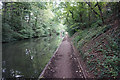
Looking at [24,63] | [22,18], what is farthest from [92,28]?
[22,18]

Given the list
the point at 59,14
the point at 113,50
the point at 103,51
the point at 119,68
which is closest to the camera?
the point at 119,68

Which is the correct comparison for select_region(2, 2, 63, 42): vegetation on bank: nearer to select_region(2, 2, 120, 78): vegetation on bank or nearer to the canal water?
select_region(2, 2, 120, 78): vegetation on bank

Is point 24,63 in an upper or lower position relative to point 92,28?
lower

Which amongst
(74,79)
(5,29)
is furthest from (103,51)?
(5,29)

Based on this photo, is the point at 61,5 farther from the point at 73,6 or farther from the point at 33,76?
the point at 33,76

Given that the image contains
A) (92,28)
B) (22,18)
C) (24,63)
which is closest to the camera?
(24,63)

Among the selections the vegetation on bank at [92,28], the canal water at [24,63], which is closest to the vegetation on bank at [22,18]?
the vegetation on bank at [92,28]

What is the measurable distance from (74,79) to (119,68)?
2127 millimetres

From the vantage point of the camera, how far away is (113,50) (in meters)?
3.77

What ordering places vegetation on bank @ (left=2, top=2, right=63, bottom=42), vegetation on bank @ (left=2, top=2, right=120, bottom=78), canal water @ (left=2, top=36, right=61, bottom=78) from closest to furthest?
1. vegetation on bank @ (left=2, top=2, right=120, bottom=78)
2. canal water @ (left=2, top=36, right=61, bottom=78)
3. vegetation on bank @ (left=2, top=2, right=63, bottom=42)

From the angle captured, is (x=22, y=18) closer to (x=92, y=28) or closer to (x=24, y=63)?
(x=24, y=63)

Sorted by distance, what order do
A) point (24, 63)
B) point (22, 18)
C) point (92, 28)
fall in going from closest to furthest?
1. point (24, 63)
2. point (92, 28)
3. point (22, 18)

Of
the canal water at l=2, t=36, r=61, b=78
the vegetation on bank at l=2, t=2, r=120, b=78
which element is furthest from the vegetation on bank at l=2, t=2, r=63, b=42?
the canal water at l=2, t=36, r=61, b=78

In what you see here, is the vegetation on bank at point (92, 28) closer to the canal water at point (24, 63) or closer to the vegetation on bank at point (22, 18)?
the vegetation on bank at point (22, 18)
